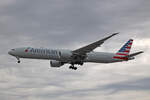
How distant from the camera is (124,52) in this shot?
73688mm

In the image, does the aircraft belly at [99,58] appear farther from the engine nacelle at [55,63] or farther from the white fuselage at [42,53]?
the engine nacelle at [55,63]

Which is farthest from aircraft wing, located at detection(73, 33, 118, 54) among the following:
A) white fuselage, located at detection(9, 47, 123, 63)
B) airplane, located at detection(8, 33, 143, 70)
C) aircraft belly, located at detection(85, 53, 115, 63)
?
aircraft belly, located at detection(85, 53, 115, 63)

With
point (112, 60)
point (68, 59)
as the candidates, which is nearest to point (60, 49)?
point (68, 59)

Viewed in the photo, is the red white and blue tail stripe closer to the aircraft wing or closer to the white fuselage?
the aircraft wing

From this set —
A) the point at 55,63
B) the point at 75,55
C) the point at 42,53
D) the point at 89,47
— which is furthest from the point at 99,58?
the point at 42,53

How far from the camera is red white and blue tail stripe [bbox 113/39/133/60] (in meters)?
71.6

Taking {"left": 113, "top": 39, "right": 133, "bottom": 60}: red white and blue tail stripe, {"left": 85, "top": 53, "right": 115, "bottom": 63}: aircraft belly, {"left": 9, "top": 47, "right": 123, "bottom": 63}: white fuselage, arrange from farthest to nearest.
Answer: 1. {"left": 113, "top": 39, "right": 133, "bottom": 60}: red white and blue tail stripe
2. {"left": 85, "top": 53, "right": 115, "bottom": 63}: aircraft belly
3. {"left": 9, "top": 47, "right": 123, "bottom": 63}: white fuselage

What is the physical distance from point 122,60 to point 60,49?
17.2 meters

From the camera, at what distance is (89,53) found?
67500mm

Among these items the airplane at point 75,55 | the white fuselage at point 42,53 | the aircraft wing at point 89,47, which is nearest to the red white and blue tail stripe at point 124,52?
the airplane at point 75,55

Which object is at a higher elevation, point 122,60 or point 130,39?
point 130,39

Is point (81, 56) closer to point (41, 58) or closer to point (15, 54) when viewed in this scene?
point (41, 58)

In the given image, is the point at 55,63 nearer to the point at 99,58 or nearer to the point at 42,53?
the point at 42,53

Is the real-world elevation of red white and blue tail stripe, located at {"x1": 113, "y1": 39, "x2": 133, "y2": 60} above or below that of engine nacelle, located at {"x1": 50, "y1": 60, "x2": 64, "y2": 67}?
above
